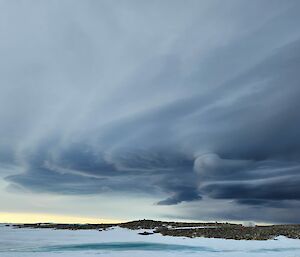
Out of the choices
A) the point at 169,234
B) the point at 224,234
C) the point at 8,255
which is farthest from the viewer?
the point at 169,234

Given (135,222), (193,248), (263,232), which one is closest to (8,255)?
(193,248)

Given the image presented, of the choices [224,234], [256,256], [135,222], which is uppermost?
[135,222]

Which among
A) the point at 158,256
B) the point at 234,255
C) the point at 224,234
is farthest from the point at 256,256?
the point at 224,234

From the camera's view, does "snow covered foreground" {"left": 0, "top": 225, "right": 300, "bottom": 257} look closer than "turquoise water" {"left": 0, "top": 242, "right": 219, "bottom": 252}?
Yes

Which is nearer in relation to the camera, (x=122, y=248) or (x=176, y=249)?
(x=176, y=249)

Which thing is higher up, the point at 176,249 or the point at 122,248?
the point at 122,248

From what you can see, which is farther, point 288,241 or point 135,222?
point 135,222

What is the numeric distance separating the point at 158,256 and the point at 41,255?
9724 millimetres

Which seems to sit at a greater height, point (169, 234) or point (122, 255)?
point (169, 234)

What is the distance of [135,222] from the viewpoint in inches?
3836

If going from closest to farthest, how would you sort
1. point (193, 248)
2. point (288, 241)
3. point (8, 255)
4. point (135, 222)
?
point (8, 255) → point (193, 248) → point (288, 241) → point (135, 222)

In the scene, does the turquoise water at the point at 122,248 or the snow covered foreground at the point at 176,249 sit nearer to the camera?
the snow covered foreground at the point at 176,249

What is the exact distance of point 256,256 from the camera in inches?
1390

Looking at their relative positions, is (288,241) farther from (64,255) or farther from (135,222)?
(135,222)
